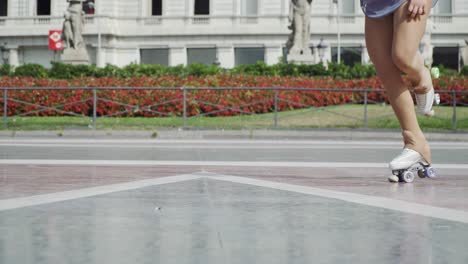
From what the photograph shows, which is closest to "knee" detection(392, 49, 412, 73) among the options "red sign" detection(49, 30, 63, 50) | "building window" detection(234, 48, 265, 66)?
"red sign" detection(49, 30, 63, 50)

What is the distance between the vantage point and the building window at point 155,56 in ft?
198

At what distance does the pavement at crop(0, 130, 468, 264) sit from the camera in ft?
12.6

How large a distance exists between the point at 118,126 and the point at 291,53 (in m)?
10.8

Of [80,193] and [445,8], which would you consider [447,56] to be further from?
[80,193]

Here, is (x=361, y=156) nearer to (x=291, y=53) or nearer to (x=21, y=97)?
(x=21, y=97)

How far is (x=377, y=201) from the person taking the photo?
19.0 ft

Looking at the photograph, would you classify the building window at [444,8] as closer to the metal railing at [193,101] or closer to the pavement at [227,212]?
the metal railing at [193,101]

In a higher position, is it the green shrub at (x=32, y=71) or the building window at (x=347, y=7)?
the building window at (x=347, y=7)

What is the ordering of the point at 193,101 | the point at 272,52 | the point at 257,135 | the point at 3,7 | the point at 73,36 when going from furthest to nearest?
the point at 3,7
the point at 272,52
the point at 73,36
the point at 193,101
the point at 257,135

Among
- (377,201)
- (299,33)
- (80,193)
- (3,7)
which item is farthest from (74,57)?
(3,7)

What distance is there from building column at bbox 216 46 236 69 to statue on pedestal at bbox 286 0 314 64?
Result: 93.6ft

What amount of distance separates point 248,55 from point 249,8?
3.08 m

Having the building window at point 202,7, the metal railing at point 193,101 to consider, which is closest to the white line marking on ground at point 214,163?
the metal railing at point 193,101

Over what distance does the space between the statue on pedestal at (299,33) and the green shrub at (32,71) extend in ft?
26.6
